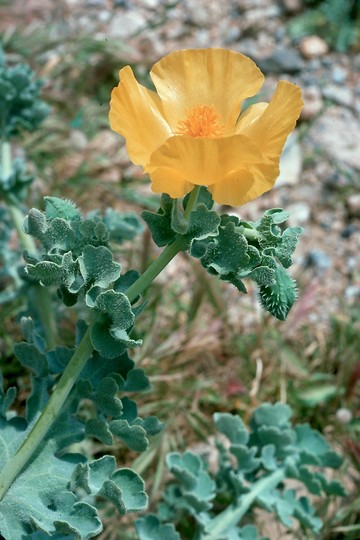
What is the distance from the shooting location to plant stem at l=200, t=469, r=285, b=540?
1.67m

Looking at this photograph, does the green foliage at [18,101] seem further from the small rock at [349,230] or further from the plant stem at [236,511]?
the small rock at [349,230]

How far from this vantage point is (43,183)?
2.81 meters

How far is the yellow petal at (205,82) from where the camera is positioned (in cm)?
121

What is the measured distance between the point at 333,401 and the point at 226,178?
4.30 feet

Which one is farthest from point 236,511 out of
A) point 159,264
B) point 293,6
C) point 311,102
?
point 293,6

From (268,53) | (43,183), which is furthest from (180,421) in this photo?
(268,53)

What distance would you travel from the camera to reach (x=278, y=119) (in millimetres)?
1104

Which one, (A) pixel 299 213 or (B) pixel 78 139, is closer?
(A) pixel 299 213

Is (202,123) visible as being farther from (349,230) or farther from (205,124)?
(349,230)

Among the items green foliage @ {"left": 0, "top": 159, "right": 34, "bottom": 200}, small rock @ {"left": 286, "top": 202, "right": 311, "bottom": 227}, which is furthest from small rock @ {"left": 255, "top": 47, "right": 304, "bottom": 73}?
green foliage @ {"left": 0, "top": 159, "right": 34, "bottom": 200}

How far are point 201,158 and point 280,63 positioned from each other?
2.32 metres

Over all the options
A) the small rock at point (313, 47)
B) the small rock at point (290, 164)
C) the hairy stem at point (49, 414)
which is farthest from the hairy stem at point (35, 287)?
the small rock at point (313, 47)

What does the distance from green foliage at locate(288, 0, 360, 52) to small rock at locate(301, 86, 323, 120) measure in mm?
259

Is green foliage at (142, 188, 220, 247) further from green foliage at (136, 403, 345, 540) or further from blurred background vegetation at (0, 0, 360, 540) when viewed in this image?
blurred background vegetation at (0, 0, 360, 540)
